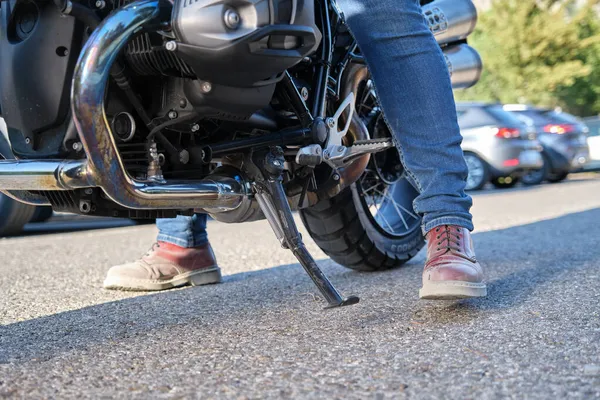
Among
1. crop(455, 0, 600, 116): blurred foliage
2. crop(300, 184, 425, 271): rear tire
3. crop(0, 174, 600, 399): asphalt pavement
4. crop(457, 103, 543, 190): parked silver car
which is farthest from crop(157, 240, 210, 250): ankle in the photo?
crop(455, 0, 600, 116): blurred foliage

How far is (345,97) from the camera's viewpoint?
2.83m

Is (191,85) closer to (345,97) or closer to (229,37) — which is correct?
(229,37)

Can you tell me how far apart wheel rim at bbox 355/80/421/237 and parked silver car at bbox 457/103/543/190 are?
9.15 m

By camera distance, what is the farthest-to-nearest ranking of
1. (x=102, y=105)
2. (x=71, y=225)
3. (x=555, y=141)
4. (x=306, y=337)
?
(x=555, y=141)
(x=71, y=225)
(x=306, y=337)
(x=102, y=105)

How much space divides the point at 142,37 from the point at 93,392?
86 cm

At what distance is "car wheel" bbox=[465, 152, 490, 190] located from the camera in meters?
12.8

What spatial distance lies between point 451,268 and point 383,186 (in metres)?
1.12

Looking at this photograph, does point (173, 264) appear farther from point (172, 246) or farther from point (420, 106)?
point (420, 106)

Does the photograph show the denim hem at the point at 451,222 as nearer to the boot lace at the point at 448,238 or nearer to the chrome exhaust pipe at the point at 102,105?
the boot lace at the point at 448,238

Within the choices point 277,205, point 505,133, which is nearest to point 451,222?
point 277,205

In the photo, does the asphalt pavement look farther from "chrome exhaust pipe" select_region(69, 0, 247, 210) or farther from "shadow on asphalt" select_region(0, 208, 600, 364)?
"chrome exhaust pipe" select_region(69, 0, 247, 210)

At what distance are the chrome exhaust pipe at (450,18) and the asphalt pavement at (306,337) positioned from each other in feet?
3.05

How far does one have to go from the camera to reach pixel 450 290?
229 cm

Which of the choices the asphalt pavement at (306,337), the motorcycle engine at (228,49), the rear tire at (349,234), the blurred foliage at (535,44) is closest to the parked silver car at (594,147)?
the blurred foliage at (535,44)
